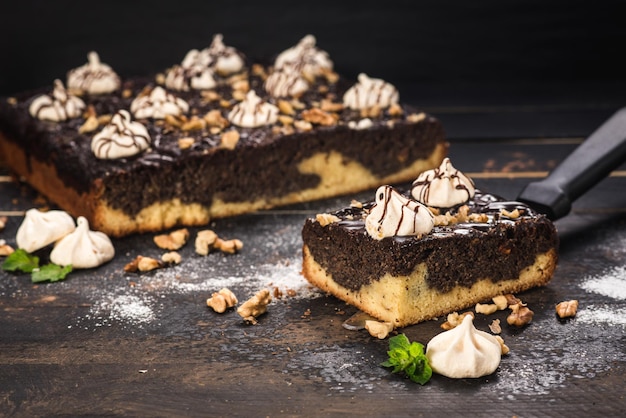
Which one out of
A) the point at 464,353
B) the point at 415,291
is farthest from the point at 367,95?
the point at 464,353

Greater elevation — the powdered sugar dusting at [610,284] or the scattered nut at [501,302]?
the powdered sugar dusting at [610,284]

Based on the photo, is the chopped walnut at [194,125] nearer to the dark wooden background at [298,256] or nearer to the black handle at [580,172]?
the dark wooden background at [298,256]

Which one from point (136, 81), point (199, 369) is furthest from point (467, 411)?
point (136, 81)

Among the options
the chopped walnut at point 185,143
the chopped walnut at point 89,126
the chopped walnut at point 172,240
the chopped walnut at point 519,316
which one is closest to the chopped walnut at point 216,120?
the chopped walnut at point 185,143

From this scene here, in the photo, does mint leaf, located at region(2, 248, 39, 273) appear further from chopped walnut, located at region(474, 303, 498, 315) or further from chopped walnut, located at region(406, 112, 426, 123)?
chopped walnut, located at region(406, 112, 426, 123)

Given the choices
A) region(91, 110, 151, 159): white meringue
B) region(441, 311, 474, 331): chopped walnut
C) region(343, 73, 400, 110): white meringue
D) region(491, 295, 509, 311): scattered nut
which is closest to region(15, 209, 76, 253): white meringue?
region(91, 110, 151, 159): white meringue

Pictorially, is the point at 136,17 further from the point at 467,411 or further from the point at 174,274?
the point at 467,411

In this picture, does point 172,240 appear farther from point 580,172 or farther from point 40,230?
point 580,172
